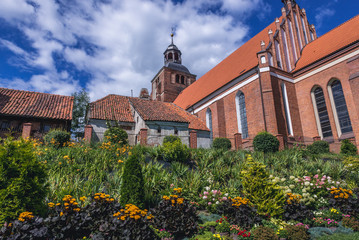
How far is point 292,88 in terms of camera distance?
21547mm

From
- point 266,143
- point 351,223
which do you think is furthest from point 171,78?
A: point 351,223

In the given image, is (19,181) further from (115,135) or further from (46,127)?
(46,127)

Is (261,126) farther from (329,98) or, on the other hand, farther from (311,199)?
(311,199)

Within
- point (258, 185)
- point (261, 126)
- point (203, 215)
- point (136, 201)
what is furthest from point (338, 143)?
point (136, 201)

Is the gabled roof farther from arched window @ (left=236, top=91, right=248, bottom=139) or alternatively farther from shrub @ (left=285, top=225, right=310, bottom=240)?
shrub @ (left=285, top=225, right=310, bottom=240)

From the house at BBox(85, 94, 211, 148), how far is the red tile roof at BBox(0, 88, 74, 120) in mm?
2482

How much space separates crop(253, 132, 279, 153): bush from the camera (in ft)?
52.4

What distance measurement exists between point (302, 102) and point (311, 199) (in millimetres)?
16497

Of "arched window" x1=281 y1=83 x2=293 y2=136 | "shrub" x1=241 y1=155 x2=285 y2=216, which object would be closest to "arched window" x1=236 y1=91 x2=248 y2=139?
"arched window" x1=281 y1=83 x2=293 y2=136

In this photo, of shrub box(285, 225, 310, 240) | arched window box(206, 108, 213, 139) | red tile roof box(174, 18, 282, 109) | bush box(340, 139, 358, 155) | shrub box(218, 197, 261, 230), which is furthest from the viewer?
arched window box(206, 108, 213, 139)

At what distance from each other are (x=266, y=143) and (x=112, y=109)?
14719 mm

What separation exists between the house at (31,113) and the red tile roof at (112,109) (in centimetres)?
236

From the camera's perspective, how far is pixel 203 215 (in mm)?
6277

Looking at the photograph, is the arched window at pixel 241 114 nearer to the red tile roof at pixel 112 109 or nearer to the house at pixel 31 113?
the red tile roof at pixel 112 109
